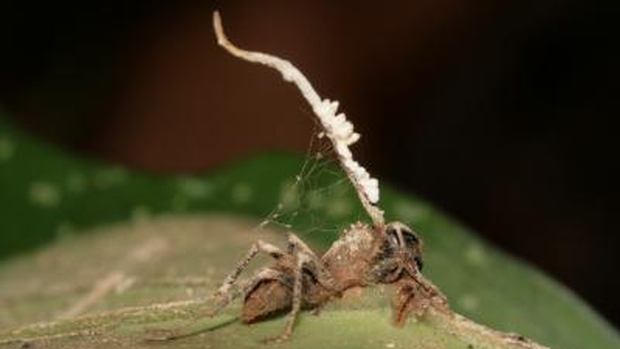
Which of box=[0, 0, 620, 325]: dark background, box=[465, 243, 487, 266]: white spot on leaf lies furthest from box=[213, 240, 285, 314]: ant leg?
box=[0, 0, 620, 325]: dark background

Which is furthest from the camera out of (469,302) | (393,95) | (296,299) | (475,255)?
(393,95)

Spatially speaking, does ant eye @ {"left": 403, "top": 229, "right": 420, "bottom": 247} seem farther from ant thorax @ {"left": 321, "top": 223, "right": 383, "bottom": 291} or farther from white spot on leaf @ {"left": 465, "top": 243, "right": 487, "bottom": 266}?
white spot on leaf @ {"left": 465, "top": 243, "right": 487, "bottom": 266}

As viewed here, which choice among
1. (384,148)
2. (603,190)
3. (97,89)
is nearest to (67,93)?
(97,89)

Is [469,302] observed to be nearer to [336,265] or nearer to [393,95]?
[336,265]

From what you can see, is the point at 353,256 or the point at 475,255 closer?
the point at 353,256

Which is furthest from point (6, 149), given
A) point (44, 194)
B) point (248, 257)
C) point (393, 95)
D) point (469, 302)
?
point (393, 95)

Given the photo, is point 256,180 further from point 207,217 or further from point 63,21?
point 63,21
